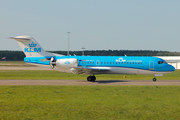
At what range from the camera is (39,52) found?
33250mm

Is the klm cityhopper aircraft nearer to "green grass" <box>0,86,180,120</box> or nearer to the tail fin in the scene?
the tail fin

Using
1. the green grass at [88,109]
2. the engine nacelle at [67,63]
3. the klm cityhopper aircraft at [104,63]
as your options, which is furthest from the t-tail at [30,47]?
the green grass at [88,109]

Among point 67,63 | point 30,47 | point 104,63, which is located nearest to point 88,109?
point 67,63

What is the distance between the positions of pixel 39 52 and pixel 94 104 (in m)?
20.4

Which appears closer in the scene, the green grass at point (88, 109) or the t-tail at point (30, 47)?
the green grass at point (88, 109)

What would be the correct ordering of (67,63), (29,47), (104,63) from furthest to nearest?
(29,47) → (104,63) → (67,63)

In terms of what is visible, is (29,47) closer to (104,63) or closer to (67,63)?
(67,63)

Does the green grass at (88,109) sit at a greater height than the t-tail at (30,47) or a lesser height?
lesser

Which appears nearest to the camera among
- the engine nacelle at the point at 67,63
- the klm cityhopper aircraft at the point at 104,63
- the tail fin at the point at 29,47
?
the engine nacelle at the point at 67,63

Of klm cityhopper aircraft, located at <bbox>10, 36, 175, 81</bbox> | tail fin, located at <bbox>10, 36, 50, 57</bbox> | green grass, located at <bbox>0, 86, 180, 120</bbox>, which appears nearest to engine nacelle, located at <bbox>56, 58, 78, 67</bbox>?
klm cityhopper aircraft, located at <bbox>10, 36, 175, 81</bbox>

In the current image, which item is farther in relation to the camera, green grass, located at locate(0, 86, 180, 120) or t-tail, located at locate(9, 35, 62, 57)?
t-tail, located at locate(9, 35, 62, 57)

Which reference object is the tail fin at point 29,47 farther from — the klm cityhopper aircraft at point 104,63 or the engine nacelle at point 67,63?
the engine nacelle at point 67,63

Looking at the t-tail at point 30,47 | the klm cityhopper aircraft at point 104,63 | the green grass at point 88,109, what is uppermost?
the t-tail at point 30,47

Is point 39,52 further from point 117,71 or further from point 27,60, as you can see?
point 117,71
